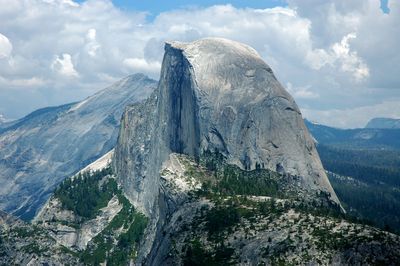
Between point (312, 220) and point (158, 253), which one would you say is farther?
point (158, 253)

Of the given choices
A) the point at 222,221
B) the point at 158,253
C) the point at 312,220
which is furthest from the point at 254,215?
the point at 158,253

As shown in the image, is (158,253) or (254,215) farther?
(158,253)

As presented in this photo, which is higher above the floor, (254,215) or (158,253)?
(254,215)

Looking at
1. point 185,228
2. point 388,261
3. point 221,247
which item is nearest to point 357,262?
point 388,261

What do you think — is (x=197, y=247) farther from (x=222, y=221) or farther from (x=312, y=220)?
(x=312, y=220)

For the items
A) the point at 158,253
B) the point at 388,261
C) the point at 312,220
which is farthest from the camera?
the point at 158,253

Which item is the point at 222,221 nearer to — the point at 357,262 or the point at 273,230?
the point at 273,230

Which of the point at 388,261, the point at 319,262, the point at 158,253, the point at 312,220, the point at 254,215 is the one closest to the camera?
the point at 388,261

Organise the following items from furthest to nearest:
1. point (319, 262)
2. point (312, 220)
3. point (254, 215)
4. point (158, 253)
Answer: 1. point (158, 253)
2. point (254, 215)
3. point (312, 220)
4. point (319, 262)

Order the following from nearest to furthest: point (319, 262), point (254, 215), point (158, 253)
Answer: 1. point (319, 262)
2. point (254, 215)
3. point (158, 253)
